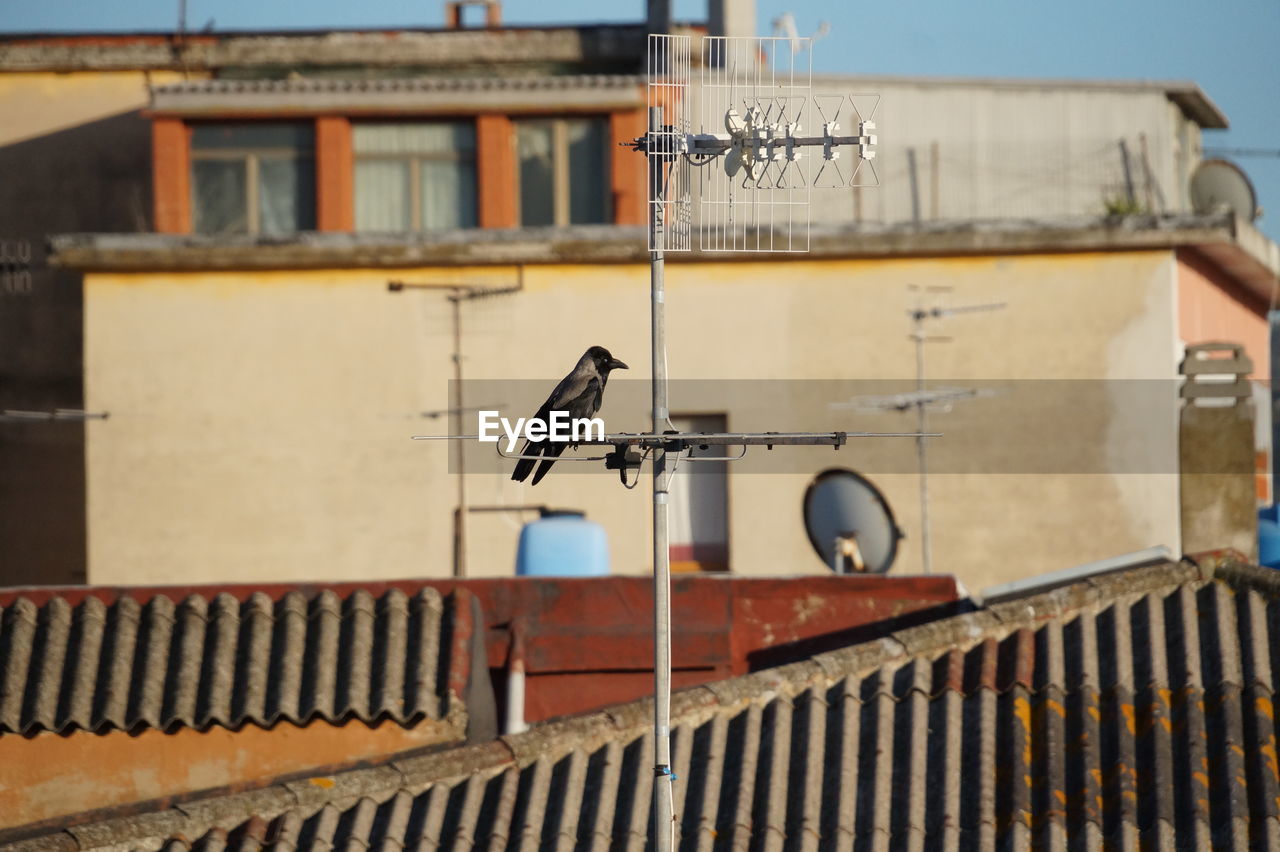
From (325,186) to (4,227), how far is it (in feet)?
27.7

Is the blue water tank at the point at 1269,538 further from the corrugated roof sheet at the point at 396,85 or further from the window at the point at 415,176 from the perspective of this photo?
the window at the point at 415,176

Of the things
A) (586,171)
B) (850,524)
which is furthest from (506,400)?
(850,524)

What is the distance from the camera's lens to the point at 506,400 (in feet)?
99.8

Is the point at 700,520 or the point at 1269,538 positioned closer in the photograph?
the point at 1269,538

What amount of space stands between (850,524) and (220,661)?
9.05 meters

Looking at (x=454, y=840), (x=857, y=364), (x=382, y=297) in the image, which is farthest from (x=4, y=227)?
(x=454, y=840)

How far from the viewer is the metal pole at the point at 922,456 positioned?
30047 mm

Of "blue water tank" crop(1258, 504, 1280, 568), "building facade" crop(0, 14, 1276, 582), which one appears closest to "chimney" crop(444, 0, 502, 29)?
"building facade" crop(0, 14, 1276, 582)

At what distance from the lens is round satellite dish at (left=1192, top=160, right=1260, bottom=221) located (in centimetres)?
3488

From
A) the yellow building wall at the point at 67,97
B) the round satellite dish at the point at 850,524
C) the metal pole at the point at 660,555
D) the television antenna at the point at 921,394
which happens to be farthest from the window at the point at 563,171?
the metal pole at the point at 660,555

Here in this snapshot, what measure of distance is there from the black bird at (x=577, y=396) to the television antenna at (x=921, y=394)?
59.8 feet

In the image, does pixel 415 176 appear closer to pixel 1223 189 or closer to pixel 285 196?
pixel 285 196

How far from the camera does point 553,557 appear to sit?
23422mm

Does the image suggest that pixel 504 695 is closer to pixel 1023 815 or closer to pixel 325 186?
pixel 1023 815
